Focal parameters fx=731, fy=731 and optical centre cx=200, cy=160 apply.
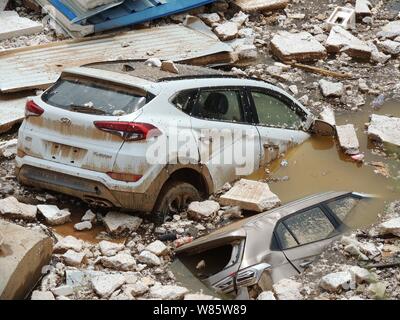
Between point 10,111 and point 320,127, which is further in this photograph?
point 10,111

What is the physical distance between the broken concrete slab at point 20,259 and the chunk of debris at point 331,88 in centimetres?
568

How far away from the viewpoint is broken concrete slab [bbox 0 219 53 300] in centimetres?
562

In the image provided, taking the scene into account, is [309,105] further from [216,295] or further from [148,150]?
[216,295]

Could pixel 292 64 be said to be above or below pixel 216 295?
below

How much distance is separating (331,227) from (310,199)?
0.34m

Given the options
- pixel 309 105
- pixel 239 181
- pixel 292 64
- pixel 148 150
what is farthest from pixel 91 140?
pixel 292 64

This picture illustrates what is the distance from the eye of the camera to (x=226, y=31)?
1237cm

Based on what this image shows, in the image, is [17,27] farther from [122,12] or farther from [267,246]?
[267,246]

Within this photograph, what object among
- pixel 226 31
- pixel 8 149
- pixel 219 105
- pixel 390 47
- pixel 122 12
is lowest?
pixel 390 47

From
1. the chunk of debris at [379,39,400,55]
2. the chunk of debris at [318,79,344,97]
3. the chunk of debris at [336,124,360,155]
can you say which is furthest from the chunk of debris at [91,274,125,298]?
the chunk of debris at [379,39,400,55]

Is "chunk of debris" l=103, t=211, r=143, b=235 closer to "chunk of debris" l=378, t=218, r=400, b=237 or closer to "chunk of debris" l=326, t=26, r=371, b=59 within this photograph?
"chunk of debris" l=378, t=218, r=400, b=237

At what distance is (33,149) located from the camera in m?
7.25

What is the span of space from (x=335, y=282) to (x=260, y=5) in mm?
8540

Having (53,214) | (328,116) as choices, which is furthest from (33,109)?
(328,116)
